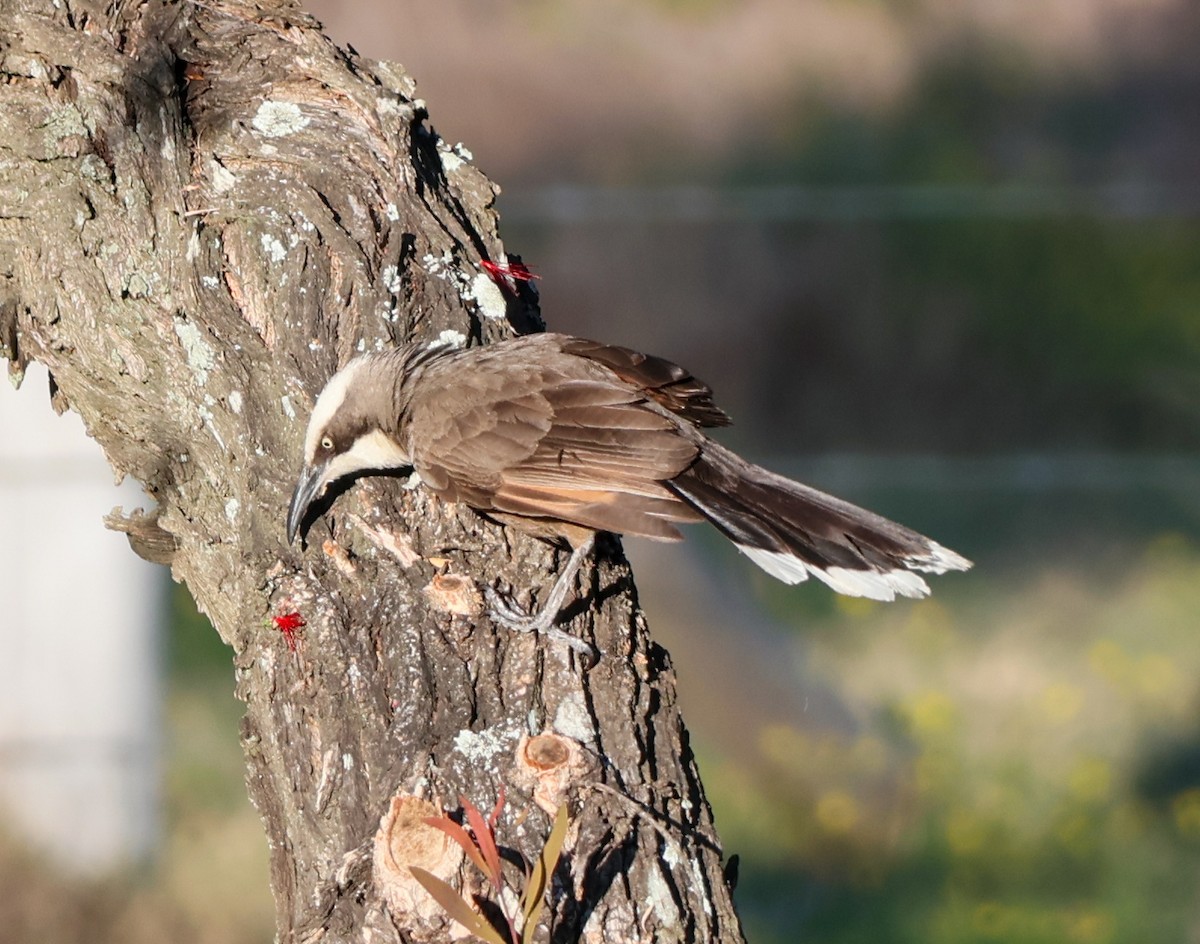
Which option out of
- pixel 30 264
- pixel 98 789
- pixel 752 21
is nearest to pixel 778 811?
pixel 98 789

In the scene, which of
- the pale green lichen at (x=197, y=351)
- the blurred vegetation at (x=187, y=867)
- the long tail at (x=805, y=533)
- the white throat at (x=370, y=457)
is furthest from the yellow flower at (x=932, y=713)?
the pale green lichen at (x=197, y=351)

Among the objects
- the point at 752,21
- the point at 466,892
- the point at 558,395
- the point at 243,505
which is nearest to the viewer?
the point at 466,892

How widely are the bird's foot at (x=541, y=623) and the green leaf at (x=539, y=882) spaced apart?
0.53 metres

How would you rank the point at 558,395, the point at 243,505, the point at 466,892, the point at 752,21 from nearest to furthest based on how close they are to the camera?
1. the point at 466,892
2. the point at 243,505
3. the point at 558,395
4. the point at 752,21

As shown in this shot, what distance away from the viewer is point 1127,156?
555 cm

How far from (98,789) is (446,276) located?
363cm

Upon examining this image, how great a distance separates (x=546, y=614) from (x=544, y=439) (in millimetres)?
572

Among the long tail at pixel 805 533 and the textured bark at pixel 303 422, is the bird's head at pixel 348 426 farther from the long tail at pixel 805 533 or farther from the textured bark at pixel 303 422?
the long tail at pixel 805 533

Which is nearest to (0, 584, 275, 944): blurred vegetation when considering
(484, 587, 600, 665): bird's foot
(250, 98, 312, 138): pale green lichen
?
(250, 98, 312, 138): pale green lichen

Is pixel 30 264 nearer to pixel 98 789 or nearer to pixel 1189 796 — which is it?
pixel 98 789

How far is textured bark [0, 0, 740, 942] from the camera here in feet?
7.20

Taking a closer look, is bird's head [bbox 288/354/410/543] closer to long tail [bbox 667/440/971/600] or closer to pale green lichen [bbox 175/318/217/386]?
pale green lichen [bbox 175/318/217/386]

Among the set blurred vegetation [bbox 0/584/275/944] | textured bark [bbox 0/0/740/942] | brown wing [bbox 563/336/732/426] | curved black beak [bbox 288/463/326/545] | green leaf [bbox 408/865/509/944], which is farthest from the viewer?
blurred vegetation [bbox 0/584/275/944]

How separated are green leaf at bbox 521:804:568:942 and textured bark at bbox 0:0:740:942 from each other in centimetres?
11
